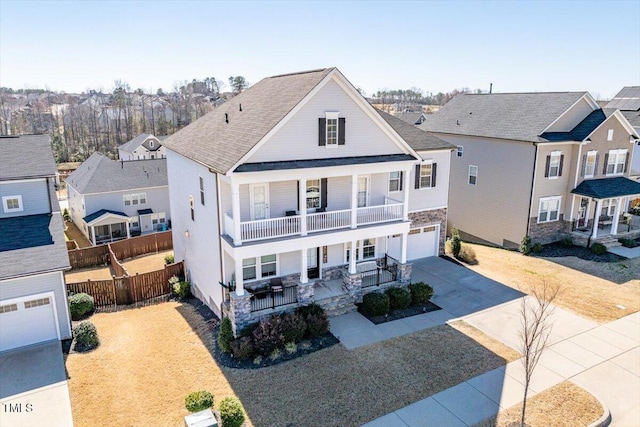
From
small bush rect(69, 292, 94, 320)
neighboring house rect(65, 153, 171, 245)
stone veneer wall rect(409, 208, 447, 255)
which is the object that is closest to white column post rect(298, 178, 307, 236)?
stone veneer wall rect(409, 208, 447, 255)

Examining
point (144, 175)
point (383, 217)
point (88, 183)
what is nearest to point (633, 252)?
point (383, 217)

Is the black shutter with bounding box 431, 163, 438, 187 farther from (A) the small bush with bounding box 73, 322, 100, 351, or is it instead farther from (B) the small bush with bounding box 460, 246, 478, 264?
(A) the small bush with bounding box 73, 322, 100, 351

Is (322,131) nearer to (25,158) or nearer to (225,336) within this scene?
(225,336)

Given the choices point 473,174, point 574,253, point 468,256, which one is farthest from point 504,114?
point 468,256

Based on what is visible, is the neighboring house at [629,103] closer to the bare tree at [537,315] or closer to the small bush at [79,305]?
the bare tree at [537,315]

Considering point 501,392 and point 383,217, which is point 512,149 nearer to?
point 383,217
